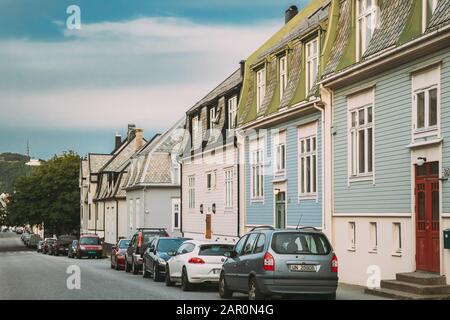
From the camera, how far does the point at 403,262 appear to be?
70.2 ft

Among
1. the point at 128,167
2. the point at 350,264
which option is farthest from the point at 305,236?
Result: the point at 128,167

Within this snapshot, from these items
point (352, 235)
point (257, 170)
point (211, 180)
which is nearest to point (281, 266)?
point (352, 235)

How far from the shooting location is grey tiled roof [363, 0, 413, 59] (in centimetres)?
2127

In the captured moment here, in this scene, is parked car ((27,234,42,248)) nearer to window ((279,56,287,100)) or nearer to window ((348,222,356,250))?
window ((279,56,287,100))

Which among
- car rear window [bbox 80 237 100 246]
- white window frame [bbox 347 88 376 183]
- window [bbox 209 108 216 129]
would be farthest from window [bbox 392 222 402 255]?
car rear window [bbox 80 237 100 246]

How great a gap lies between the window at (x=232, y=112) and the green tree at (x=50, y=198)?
60.7 m

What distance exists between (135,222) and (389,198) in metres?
42.5

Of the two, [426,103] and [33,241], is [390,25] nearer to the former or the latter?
[426,103]

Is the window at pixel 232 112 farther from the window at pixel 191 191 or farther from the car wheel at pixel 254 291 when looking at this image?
the car wheel at pixel 254 291

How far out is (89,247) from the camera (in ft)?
194

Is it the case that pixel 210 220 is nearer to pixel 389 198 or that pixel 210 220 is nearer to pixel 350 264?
pixel 350 264

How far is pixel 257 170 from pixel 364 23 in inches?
446

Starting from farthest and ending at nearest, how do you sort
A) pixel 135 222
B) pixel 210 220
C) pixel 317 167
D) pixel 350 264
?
pixel 135 222
pixel 210 220
pixel 317 167
pixel 350 264

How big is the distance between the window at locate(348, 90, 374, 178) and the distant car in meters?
7.32
